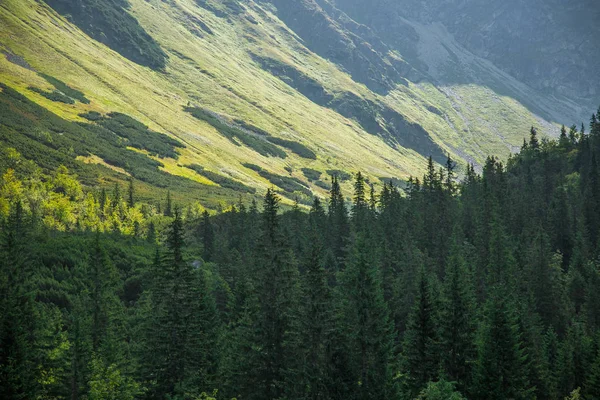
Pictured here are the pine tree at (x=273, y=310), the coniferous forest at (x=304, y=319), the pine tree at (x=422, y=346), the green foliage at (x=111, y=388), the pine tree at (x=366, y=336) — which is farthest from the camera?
the pine tree at (x=422, y=346)

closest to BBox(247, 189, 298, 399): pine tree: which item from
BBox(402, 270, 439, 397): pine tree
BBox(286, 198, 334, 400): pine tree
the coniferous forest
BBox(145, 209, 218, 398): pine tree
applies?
the coniferous forest

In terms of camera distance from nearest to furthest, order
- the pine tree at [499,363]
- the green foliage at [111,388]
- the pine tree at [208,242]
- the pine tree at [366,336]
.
A: the green foliage at [111,388]
the pine tree at [499,363]
the pine tree at [366,336]
the pine tree at [208,242]

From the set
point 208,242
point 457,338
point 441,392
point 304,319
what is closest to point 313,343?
point 304,319

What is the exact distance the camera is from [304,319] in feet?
131

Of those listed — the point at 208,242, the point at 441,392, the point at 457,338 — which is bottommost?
the point at 441,392

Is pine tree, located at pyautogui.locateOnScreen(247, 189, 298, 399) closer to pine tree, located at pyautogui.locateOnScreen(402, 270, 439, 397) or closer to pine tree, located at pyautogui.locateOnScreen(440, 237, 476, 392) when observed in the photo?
pine tree, located at pyautogui.locateOnScreen(402, 270, 439, 397)

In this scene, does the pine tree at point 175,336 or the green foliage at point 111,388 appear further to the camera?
the pine tree at point 175,336

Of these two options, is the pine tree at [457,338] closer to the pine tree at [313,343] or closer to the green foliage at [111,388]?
the pine tree at [313,343]

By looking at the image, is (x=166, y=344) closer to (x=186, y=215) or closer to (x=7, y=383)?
(x=7, y=383)

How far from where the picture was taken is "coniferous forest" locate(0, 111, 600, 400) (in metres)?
41.3

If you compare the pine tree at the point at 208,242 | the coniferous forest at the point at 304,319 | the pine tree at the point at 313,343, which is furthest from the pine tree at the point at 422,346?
the pine tree at the point at 208,242

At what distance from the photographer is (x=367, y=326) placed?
43.2 metres

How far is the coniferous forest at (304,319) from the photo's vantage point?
4134cm

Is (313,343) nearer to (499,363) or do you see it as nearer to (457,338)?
(457,338)
